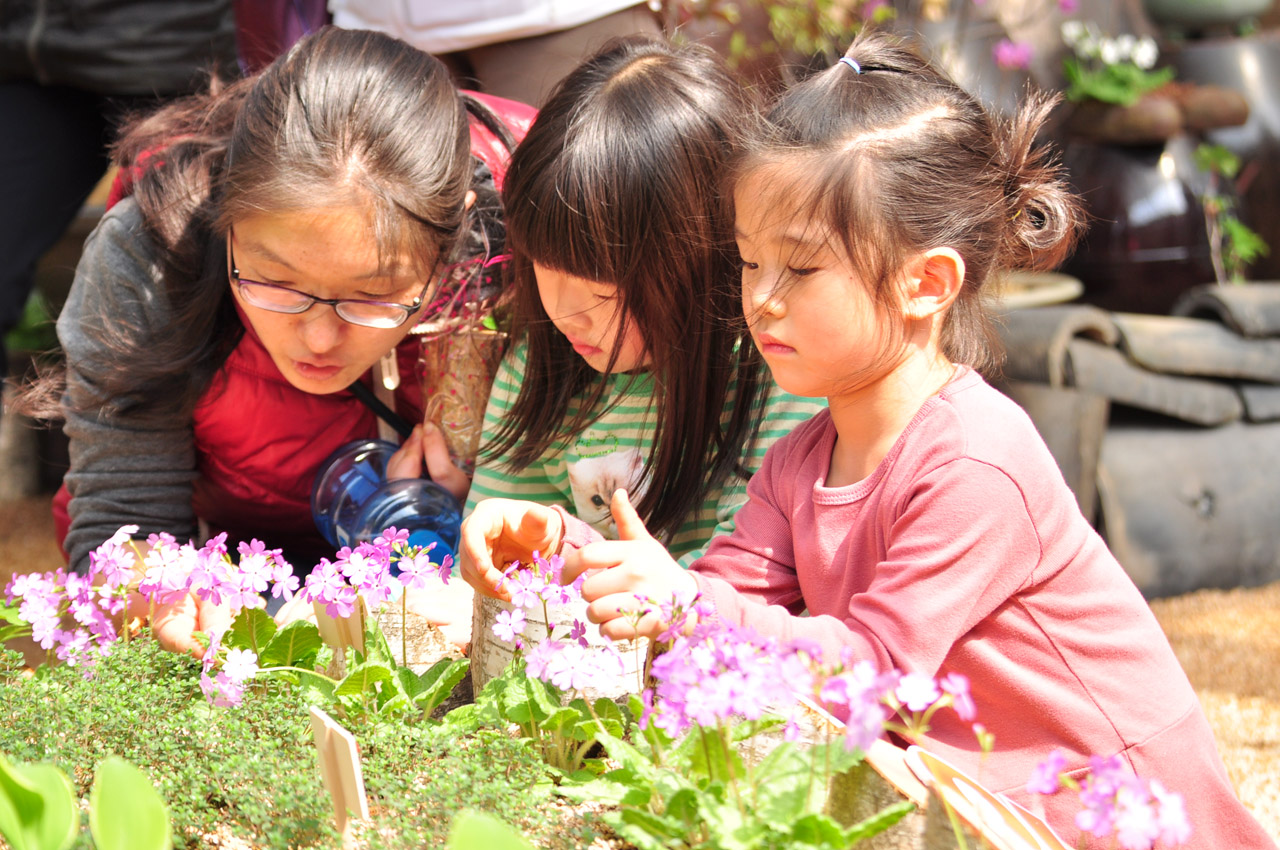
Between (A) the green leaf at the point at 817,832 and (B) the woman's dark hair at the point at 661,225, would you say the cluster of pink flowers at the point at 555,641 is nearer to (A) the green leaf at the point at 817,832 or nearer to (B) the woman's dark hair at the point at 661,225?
(A) the green leaf at the point at 817,832

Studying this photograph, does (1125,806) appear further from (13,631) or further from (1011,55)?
(1011,55)

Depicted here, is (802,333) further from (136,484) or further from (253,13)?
(253,13)

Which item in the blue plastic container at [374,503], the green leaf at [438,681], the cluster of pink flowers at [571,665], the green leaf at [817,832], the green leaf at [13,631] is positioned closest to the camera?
the green leaf at [817,832]

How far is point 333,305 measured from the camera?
62.4 inches

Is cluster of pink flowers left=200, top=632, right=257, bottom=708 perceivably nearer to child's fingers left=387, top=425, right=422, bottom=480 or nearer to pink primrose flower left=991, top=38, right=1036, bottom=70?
child's fingers left=387, top=425, right=422, bottom=480

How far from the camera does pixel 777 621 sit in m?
1.10

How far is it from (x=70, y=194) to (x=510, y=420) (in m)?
1.24

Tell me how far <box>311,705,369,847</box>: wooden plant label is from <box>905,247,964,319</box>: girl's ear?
692 millimetres

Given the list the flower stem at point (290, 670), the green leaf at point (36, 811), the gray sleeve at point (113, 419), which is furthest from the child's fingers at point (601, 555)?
the gray sleeve at point (113, 419)

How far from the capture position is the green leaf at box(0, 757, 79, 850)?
0.87 metres

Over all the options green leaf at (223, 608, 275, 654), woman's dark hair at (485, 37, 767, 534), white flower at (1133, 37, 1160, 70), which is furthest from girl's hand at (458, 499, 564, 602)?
white flower at (1133, 37, 1160, 70)

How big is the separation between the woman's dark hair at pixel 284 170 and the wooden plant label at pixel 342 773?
77cm

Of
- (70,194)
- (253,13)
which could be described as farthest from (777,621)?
(70,194)

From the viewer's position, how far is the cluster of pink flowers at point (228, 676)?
1.10 m
